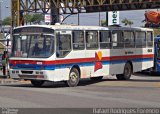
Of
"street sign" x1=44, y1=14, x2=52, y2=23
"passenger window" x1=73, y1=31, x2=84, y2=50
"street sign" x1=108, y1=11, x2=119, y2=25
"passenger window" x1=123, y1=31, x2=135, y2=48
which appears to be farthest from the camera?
"street sign" x1=108, y1=11, x2=119, y2=25

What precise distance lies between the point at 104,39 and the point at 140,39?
3946mm

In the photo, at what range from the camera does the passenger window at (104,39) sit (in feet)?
74.9

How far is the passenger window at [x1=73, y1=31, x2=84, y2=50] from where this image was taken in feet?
68.6

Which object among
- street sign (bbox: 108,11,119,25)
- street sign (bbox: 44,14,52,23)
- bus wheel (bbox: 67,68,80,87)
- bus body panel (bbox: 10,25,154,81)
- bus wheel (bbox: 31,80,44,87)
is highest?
street sign (bbox: 108,11,119,25)

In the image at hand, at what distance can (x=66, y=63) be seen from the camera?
20.3 meters

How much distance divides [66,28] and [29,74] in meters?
2.62

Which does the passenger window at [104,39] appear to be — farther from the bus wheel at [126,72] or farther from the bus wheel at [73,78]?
the bus wheel at [73,78]

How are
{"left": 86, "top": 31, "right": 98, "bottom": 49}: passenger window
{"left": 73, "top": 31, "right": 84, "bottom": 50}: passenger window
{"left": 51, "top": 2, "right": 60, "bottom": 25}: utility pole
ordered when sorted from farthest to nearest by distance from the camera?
{"left": 51, "top": 2, "right": 60, "bottom": 25}: utility pole → {"left": 86, "top": 31, "right": 98, "bottom": 49}: passenger window → {"left": 73, "top": 31, "right": 84, "bottom": 50}: passenger window

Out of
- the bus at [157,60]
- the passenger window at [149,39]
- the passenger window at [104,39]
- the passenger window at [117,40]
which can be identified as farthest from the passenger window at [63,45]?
the bus at [157,60]

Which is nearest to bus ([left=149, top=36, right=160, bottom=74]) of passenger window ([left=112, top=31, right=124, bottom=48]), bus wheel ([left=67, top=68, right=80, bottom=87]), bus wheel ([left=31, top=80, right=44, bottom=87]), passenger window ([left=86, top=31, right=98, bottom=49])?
passenger window ([left=112, top=31, right=124, bottom=48])

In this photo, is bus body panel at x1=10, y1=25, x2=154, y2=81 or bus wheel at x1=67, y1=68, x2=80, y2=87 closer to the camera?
bus body panel at x1=10, y1=25, x2=154, y2=81

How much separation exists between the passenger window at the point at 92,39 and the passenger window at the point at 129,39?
2.92 metres

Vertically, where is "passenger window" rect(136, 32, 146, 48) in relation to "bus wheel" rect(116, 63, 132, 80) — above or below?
above

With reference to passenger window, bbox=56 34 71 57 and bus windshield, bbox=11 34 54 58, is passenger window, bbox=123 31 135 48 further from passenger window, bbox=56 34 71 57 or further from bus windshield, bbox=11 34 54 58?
bus windshield, bbox=11 34 54 58
